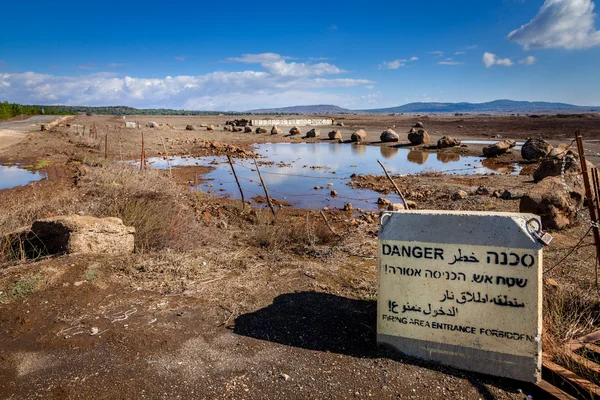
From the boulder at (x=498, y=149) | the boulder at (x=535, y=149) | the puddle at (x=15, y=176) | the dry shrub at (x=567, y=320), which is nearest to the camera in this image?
the dry shrub at (x=567, y=320)

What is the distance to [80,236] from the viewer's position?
6.49 meters

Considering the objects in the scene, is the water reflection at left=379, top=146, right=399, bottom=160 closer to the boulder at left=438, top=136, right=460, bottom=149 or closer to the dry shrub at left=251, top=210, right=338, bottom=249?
the boulder at left=438, top=136, right=460, bottom=149

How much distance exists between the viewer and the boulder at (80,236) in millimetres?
6500

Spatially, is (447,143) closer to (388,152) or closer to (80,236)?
(388,152)

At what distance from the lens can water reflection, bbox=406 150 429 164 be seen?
2611 centimetres

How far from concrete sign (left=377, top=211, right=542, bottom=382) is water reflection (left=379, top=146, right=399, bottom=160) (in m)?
24.5

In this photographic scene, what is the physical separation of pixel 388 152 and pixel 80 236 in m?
26.9

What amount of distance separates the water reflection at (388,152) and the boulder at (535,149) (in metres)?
8.05

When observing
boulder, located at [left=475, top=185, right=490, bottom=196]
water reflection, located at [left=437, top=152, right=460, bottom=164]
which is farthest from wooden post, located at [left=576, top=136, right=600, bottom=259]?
water reflection, located at [left=437, top=152, right=460, bottom=164]

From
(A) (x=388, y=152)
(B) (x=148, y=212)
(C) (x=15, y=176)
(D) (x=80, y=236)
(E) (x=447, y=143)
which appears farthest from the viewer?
(E) (x=447, y=143)

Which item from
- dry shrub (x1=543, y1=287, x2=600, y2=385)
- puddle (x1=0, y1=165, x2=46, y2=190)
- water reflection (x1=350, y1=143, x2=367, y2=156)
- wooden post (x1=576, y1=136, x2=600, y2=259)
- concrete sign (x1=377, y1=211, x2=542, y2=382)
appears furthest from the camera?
water reflection (x1=350, y1=143, x2=367, y2=156)

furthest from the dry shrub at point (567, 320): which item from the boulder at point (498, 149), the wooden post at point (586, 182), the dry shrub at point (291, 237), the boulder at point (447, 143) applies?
the boulder at point (447, 143)

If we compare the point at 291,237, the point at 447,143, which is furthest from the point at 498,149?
the point at 291,237

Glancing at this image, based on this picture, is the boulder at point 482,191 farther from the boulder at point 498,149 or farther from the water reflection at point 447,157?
the boulder at point 498,149
